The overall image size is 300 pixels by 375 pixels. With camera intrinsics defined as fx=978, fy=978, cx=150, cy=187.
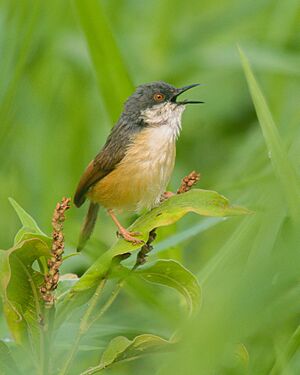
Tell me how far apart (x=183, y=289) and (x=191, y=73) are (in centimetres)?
353

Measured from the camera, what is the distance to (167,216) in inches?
98.7

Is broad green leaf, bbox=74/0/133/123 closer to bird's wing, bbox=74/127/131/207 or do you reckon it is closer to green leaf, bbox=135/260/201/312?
bird's wing, bbox=74/127/131/207

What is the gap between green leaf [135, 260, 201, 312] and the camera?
2.42 meters

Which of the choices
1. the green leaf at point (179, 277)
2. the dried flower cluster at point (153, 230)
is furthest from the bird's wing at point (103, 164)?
the green leaf at point (179, 277)

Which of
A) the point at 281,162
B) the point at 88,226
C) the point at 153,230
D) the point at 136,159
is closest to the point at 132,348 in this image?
the point at 153,230

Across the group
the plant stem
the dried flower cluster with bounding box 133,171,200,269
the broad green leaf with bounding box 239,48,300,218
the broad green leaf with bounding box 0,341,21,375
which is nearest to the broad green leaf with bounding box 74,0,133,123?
the broad green leaf with bounding box 239,48,300,218

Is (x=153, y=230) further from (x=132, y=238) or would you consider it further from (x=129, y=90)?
(x=129, y=90)

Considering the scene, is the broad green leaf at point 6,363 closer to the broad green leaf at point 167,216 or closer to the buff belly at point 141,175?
the broad green leaf at point 167,216

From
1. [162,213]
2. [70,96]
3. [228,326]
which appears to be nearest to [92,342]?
[162,213]

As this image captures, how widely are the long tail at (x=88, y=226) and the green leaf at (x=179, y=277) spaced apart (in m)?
1.27

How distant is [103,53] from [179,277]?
2106 millimetres

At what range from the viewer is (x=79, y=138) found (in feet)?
18.2

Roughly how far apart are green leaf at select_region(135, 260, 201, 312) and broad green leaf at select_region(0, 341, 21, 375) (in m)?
0.41

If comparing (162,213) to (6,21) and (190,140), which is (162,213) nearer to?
(6,21)
